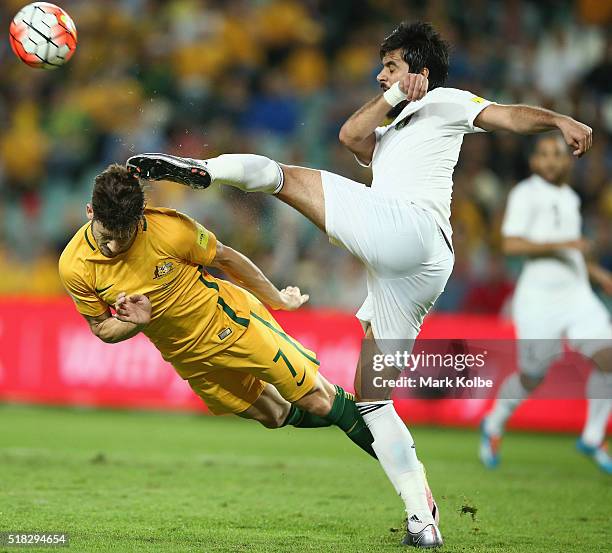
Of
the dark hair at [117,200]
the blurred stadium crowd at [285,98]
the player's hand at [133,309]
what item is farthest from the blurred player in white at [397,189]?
the blurred stadium crowd at [285,98]

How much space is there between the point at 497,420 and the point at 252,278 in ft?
12.1

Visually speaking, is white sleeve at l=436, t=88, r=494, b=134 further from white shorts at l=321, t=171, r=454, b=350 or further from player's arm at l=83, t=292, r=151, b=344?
player's arm at l=83, t=292, r=151, b=344

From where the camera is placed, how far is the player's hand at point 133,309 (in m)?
5.24

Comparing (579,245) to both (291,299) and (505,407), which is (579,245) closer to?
(505,407)

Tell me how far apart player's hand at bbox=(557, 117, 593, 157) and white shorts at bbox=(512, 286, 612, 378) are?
13.9 ft

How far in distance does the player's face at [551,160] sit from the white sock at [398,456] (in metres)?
4.09

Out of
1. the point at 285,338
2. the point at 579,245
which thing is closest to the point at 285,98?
the point at 579,245

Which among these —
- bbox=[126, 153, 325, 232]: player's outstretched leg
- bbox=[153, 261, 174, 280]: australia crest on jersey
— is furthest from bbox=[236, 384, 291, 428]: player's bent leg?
bbox=[126, 153, 325, 232]: player's outstretched leg

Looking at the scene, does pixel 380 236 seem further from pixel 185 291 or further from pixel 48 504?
pixel 48 504

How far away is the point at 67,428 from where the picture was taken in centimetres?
1055

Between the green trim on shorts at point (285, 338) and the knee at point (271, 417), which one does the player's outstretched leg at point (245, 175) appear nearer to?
the green trim on shorts at point (285, 338)

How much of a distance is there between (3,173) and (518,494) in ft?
33.0

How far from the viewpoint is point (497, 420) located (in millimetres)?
8906

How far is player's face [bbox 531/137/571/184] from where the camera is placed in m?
8.92
